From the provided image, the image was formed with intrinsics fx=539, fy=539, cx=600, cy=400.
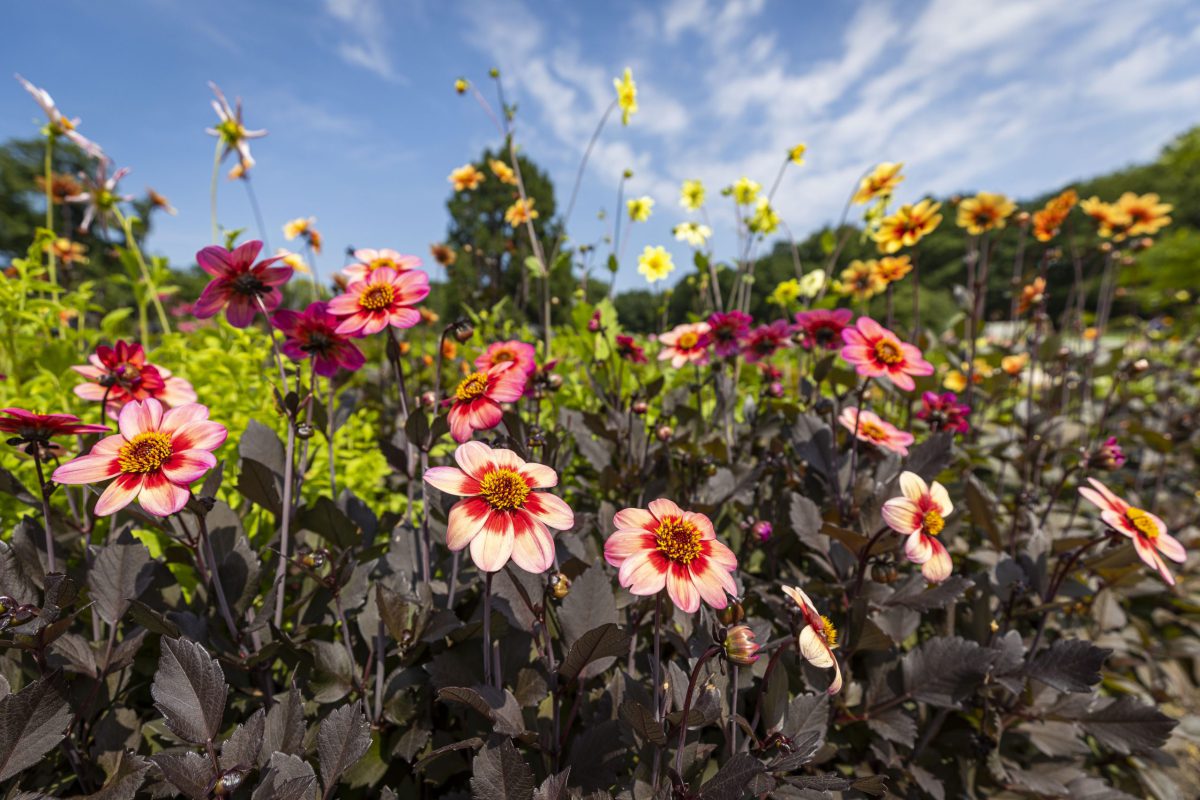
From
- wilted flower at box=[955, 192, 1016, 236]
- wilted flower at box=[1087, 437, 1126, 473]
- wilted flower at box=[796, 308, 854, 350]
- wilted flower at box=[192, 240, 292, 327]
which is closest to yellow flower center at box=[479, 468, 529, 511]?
wilted flower at box=[192, 240, 292, 327]

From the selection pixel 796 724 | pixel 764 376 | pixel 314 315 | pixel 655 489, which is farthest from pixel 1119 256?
pixel 314 315

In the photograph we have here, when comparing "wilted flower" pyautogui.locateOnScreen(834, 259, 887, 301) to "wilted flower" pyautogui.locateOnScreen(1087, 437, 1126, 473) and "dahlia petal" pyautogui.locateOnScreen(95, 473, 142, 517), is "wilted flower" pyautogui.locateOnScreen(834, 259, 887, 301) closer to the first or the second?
"wilted flower" pyautogui.locateOnScreen(1087, 437, 1126, 473)

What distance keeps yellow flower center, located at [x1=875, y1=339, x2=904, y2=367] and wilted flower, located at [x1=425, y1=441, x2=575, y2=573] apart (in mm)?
975

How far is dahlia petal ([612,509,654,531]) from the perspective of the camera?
2.75ft

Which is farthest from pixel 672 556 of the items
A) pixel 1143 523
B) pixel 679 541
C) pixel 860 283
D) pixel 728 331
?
pixel 860 283

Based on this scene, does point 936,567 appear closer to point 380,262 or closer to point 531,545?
point 531,545

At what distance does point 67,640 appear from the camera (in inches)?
37.8

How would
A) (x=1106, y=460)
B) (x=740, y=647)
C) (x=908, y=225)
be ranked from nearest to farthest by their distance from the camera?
1. (x=740, y=647)
2. (x=1106, y=460)
3. (x=908, y=225)

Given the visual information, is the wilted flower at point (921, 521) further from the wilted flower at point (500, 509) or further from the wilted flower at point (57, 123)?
the wilted flower at point (57, 123)

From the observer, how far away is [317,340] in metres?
1.13

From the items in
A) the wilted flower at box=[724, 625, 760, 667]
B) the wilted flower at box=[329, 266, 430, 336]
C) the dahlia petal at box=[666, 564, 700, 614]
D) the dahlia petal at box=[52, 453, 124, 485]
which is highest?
the wilted flower at box=[329, 266, 430, 336]

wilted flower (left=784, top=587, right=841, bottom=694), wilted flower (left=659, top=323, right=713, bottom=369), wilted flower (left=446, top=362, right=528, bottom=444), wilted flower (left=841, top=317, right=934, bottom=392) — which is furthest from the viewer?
wilted flower (left=659, top=323, right=713, bottom=369)

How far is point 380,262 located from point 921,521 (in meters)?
1.32

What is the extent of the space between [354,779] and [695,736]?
0.64m
